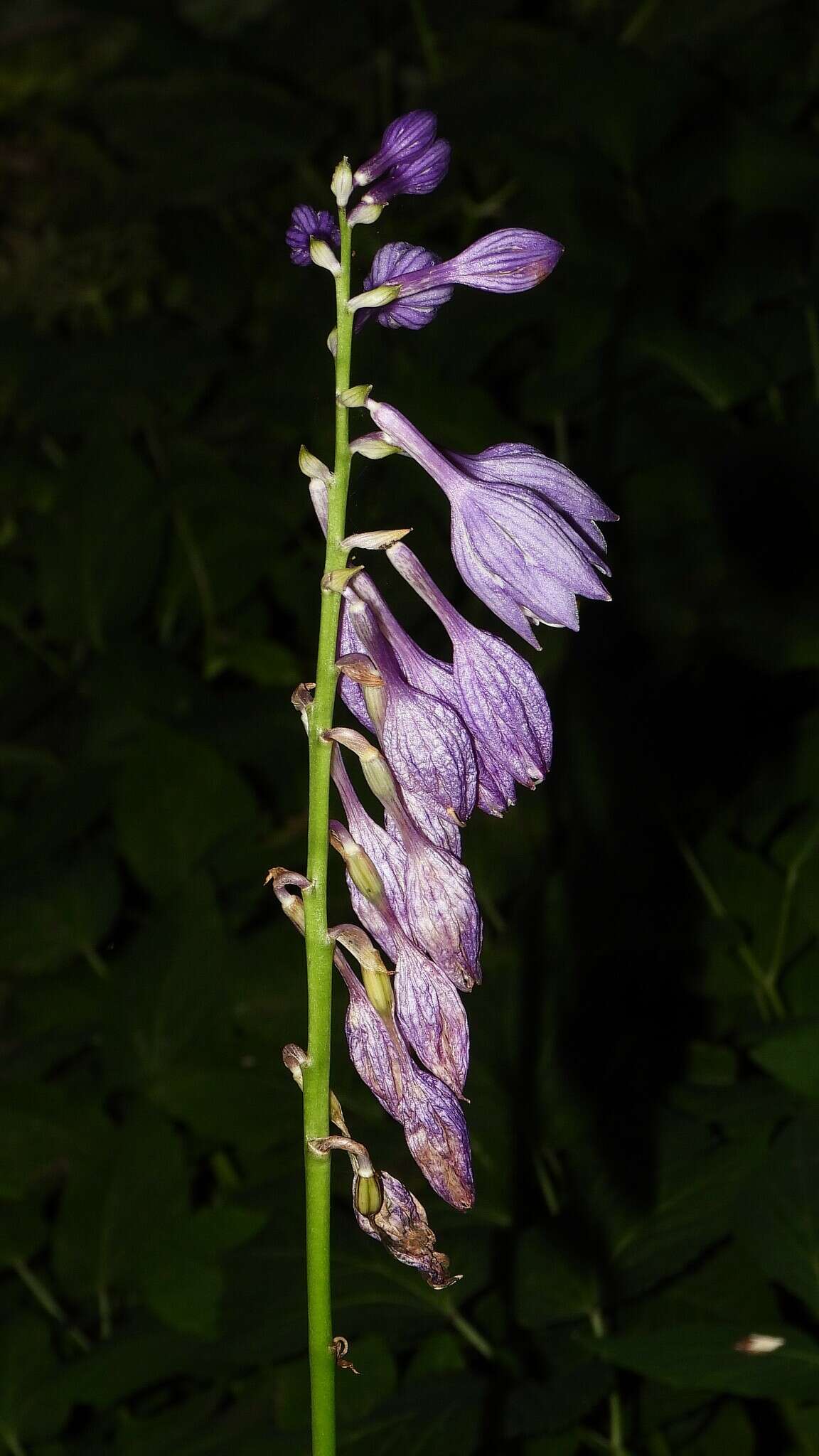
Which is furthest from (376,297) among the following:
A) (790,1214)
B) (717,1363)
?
(790,1214)

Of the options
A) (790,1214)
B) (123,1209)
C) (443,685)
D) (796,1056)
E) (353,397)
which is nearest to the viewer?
(353,397)

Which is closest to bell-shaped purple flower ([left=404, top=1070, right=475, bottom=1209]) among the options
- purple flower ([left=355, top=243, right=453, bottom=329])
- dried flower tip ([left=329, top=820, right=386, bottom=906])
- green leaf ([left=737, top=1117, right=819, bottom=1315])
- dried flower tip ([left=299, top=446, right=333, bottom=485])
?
dried flower tip ([left=329, top=820, right=386, bottom=906])

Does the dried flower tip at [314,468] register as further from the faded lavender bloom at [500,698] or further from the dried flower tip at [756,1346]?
the dried flower tip at [756,1346]

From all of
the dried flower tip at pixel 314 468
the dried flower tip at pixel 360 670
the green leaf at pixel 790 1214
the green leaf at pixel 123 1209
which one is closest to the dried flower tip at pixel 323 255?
the dried flower tip at pixel 314 468

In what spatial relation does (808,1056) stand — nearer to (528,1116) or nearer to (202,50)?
(528,1116)

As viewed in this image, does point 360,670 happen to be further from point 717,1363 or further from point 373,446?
point 717,1363

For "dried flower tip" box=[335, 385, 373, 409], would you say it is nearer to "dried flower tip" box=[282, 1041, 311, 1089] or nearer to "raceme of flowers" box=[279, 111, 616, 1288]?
"raceme of flowers" box=[279, 111, 616, 1288]
